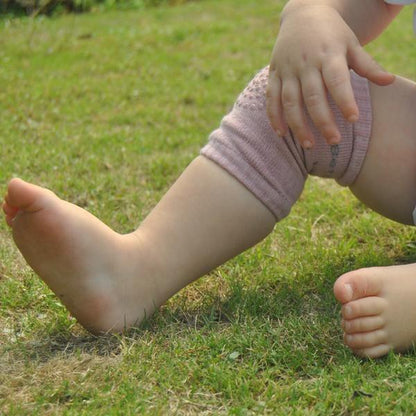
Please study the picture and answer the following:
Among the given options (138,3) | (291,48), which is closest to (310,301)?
(291,48)

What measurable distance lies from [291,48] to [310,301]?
1.72ft

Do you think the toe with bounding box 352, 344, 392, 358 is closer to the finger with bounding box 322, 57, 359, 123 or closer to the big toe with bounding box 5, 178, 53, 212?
the finger with bounding box 322, 57, 359, 123

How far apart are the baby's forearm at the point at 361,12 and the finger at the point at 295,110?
21 cm

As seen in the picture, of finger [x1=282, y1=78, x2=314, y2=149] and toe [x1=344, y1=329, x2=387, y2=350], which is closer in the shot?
toe [x1=344, y1=329, x2=387, y2=350]

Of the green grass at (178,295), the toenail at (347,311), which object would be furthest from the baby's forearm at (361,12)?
the toenail at (347,311)

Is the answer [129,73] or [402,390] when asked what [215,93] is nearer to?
[129,73]

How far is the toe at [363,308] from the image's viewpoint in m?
1.33

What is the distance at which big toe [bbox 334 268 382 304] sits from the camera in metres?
1.34

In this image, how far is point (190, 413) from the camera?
122cm

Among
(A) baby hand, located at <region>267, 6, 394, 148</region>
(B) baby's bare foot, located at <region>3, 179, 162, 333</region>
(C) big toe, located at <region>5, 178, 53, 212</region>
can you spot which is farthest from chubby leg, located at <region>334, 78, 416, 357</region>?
(C) big toe, located at <region>5, 178, 53, 212</region>

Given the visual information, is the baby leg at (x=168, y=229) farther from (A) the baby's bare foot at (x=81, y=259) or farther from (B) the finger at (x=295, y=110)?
(B) the finger at (x=295, y=110)

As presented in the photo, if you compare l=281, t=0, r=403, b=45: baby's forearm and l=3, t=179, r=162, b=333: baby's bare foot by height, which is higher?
l=281, t=0, r=403, b=45: baby's forearm

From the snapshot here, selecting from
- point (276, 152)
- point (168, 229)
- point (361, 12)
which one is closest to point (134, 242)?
point (168, 229)

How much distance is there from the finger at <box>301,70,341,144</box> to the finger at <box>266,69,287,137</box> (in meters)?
0.07
